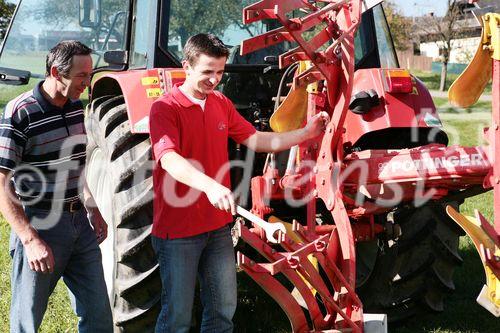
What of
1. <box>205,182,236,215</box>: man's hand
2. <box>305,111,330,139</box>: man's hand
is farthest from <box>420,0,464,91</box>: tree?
<box>205,182,236,215</box>: man's hand

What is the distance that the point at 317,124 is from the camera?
11.1ft

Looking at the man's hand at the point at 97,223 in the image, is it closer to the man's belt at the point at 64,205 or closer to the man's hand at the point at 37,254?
the man's belt at the point at 64,205

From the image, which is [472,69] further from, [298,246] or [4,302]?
[4,302]

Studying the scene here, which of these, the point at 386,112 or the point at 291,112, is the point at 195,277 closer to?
the point at 291,112

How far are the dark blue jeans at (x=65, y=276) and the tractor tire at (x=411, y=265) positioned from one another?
1517 mm

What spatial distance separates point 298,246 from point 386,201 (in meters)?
0.63

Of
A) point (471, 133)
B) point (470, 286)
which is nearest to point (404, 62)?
point (471, 133)

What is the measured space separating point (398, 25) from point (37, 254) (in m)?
24.4

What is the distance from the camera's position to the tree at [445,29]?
68.5 feet

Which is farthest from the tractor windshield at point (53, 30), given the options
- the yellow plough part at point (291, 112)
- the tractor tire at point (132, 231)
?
the yellow plough part at point (291, 112)

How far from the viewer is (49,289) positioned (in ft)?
10.2

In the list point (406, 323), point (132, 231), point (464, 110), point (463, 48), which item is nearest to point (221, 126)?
point (132, 231)

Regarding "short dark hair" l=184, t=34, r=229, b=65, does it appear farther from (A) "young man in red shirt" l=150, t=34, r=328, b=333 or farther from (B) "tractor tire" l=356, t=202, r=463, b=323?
(B) "tractor tire" l=356, t=202, r=463, b=323

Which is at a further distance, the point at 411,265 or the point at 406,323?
the point at 406,323
